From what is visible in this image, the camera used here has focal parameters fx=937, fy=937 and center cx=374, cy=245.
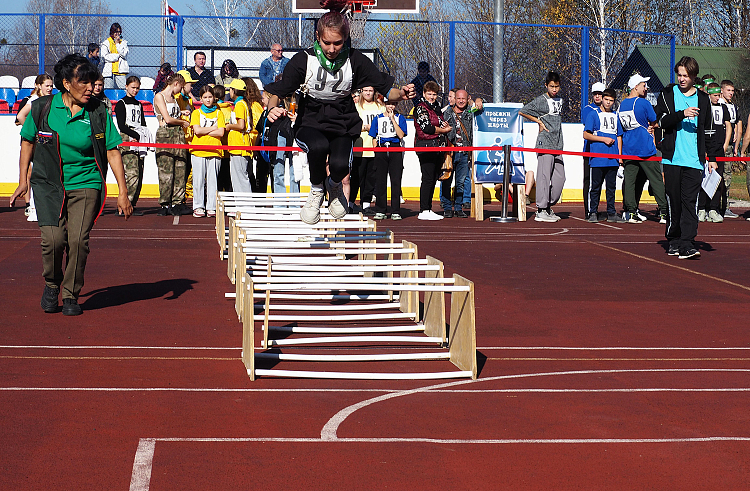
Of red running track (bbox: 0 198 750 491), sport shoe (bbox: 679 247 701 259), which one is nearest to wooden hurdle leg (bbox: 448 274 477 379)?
red running track (bbox: 0 198 750 491)

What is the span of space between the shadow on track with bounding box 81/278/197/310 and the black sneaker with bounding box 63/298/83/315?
0.32 m

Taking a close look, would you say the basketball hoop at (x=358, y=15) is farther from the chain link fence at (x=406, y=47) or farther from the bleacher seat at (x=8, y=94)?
the bleacher seat at (x=8, y=94)

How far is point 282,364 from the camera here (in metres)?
5.96

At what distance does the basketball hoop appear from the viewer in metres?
11.0

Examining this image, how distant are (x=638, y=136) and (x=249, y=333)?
11.2 m

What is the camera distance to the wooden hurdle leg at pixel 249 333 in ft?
18.0

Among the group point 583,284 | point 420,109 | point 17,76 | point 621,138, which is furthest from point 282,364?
point 17,76

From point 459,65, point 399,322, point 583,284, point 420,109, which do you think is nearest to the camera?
point 399,322

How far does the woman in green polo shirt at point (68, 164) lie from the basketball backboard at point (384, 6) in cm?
1409

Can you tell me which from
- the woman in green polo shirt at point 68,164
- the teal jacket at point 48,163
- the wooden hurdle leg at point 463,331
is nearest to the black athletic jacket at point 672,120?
the wooden hurdle leg at point 463,331

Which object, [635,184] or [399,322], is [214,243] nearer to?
[399,322]

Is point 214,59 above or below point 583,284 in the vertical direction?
above

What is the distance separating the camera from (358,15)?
1547 centimetres

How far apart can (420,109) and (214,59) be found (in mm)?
7619
